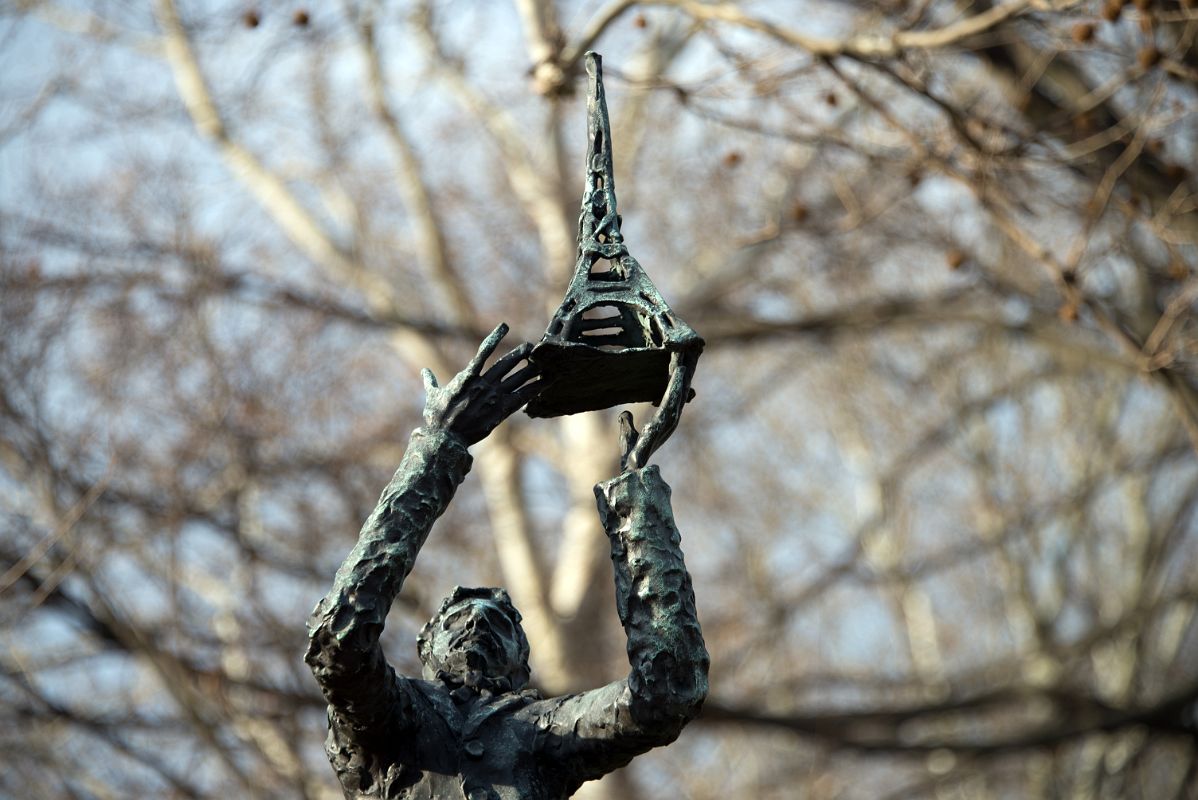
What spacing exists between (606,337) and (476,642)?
30.7 inches

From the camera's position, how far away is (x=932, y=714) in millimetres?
10008

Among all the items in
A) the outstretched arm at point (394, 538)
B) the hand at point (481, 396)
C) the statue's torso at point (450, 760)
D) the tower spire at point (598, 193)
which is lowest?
the statue's torso at point (450, 760)

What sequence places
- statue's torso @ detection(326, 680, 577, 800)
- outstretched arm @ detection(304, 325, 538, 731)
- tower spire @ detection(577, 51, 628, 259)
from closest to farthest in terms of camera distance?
outstretched arm @ detection(304, 325, 538, 731) < statue's torso @ detection(326, 680, 577, 800) < tower spire @ detection(577, 51, 628, 259)

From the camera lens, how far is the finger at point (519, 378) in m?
3.87

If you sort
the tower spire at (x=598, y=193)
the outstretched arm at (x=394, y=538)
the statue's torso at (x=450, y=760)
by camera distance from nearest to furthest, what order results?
the outstretched arm at (x=394, y=538), the statue's torso at (x=450, y=760), the tower spire at (x=598, y=193)

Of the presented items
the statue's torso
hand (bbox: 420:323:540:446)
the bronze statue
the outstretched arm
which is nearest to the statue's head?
the bronze statue

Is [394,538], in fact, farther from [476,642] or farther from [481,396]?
[476,642]

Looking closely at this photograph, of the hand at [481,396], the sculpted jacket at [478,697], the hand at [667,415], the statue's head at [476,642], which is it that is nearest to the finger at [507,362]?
the hand at [481,396]

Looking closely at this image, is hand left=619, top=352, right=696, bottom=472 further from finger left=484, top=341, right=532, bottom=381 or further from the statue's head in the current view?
the statue's head

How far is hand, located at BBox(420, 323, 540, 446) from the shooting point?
382 centimetres

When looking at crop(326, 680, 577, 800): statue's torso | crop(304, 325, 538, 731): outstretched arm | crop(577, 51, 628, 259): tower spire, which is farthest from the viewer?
crop(577, 51, 628, 259): tower spire

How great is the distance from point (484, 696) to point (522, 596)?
8089 millimetres

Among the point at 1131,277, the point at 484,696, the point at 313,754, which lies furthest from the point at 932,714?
the point at 484,696

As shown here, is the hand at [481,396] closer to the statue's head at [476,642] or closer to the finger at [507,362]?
the finger at [507,362]
